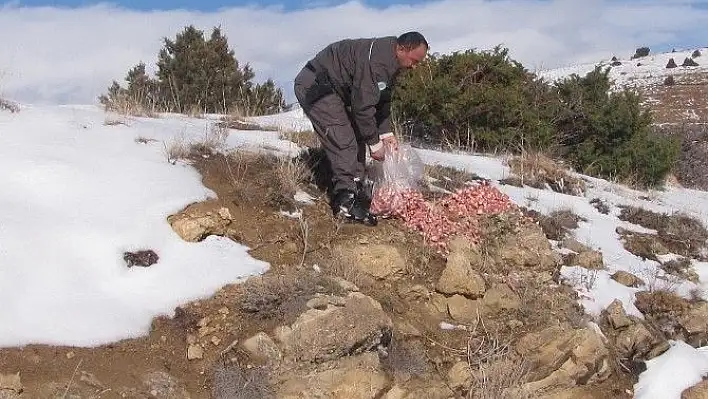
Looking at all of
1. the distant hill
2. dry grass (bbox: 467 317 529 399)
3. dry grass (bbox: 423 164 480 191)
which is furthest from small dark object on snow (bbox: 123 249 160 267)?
the distant hill

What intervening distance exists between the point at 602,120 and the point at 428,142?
11.0 ft

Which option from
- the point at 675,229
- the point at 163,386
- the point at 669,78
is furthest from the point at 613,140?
the point at 669,78

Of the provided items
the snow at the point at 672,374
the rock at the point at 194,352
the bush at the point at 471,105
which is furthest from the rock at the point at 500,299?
the bush at the point at 471,105

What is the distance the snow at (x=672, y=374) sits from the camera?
5.49 meters

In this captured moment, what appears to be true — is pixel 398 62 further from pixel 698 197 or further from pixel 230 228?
pixel 698 197

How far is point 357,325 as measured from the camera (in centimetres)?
498

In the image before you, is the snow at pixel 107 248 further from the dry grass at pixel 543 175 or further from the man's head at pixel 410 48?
the dry grass at pixel 543 175

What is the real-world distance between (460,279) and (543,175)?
4.57m

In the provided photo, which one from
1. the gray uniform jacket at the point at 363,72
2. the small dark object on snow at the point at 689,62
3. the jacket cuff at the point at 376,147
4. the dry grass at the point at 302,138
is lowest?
the dry grass at the point at 302,138

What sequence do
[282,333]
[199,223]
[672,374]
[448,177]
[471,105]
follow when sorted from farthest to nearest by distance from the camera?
[471,105]
[448,177]
[199,223]
[672,374]
[282,333]

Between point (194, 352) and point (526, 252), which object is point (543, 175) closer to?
point (526, 252)

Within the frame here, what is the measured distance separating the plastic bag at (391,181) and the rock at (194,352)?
2.38m

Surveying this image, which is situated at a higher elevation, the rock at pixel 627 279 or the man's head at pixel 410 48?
the man's head at pixel 410 48

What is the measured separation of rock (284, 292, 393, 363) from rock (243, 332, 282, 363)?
0.30 feet
